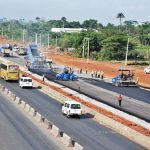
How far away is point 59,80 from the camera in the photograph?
88.1m

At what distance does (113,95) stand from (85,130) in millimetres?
23556

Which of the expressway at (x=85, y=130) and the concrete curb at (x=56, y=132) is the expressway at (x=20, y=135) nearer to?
the concrete curb at (x=56, y=132)

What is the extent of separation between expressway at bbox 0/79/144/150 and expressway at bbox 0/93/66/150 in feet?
8.38

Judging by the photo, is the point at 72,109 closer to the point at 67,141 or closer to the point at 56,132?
the point at 56,132

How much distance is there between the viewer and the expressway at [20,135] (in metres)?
36.3

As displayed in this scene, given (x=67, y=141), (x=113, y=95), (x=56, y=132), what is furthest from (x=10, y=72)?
(x=67, y=141)

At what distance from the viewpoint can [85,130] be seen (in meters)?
44.1

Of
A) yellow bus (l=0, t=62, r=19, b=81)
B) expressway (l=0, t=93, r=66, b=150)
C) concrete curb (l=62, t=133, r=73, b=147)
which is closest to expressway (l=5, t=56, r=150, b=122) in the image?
yellow bus (l=0, t=62, r=19, b=81)

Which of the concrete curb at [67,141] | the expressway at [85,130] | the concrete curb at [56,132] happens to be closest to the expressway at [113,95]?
the expressway at [85,130]

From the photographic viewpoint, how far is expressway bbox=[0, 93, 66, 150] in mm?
36312

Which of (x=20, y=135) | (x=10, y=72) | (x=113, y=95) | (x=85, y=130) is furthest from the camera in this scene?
(x=10, y=72)

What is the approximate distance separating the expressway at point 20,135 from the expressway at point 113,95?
1189 cm

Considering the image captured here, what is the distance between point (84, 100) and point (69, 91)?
9.23 metres

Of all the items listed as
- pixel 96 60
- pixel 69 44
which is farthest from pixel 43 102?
pixel 69 44
